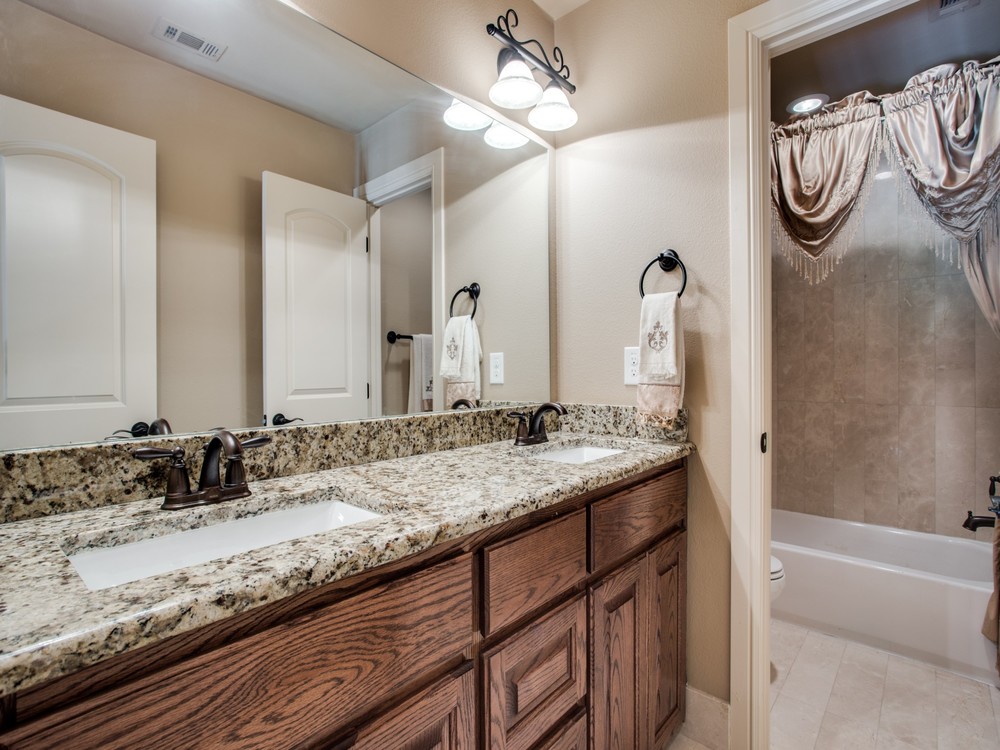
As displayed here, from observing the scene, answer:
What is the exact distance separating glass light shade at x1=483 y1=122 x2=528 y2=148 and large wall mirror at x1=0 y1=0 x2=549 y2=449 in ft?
0.55

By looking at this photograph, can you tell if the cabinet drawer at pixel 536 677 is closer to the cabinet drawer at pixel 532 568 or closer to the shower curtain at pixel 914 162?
the cabinet drawer at pixel 532 568

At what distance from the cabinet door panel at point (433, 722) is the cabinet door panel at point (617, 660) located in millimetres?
→ 399

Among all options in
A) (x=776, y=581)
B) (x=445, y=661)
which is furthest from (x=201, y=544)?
(x=776, y=581)

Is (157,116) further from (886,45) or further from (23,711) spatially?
(886,45)

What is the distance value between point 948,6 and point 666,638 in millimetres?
2421

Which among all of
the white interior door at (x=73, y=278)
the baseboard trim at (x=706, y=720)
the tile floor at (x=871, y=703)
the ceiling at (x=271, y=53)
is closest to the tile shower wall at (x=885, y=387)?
the tile floor at (x=871, y=703)

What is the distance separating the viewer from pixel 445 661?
779 millimetres

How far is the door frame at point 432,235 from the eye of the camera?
52.4 inches

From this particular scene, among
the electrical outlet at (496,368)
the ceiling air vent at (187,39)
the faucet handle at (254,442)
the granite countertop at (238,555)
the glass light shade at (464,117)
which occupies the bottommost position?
the granite countertop at (238,555)

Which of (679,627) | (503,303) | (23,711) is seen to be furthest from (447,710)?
(503,303)

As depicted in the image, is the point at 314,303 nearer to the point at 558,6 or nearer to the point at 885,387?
the point at 558,6

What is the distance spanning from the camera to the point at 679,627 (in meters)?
1.49

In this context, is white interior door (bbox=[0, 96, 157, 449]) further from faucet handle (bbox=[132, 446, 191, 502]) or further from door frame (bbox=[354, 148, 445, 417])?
door frame (bbox=[354, 148, 445, 417])

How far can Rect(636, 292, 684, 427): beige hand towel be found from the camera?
1486mm
